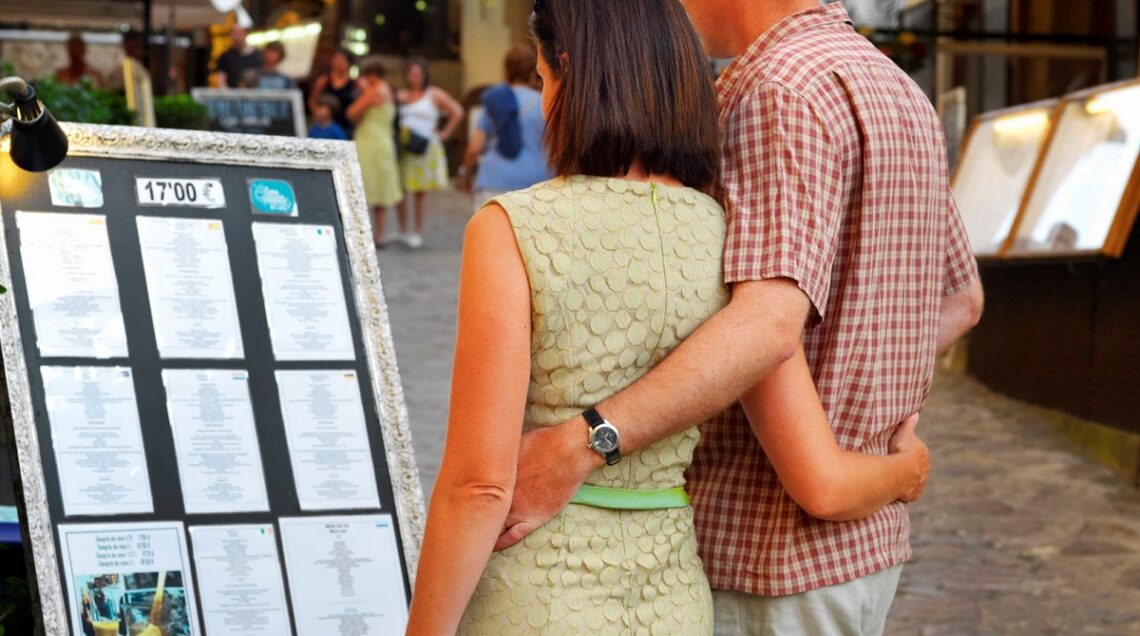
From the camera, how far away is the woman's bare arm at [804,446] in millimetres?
2102

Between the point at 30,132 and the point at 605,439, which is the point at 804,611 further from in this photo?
the point at 30,132

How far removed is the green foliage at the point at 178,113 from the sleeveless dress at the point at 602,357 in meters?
9.56

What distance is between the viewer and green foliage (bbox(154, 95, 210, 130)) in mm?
11242

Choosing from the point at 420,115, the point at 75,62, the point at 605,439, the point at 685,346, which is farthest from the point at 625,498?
the point at 420,115

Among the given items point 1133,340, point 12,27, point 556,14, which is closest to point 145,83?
point 1133,340

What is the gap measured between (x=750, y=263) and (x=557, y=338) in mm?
283

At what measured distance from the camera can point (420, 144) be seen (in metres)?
15.3

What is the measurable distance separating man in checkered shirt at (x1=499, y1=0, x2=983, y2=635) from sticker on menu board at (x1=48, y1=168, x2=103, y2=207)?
3.93 ft

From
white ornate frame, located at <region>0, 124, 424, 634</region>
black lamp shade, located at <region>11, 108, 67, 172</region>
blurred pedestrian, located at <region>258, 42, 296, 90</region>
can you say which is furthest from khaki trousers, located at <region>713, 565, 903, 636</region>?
blurred pedestrian, located at <region>258, 42, 296, 90</region>

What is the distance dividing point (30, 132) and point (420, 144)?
42.2 ft

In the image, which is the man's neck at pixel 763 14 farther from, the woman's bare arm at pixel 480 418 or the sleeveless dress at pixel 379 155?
the sleeveless dress at pixel 379 155

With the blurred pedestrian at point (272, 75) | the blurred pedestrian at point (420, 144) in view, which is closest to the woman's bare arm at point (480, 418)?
the blurred pedestrian at point (420, 144)

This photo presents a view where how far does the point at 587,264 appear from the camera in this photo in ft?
6.43

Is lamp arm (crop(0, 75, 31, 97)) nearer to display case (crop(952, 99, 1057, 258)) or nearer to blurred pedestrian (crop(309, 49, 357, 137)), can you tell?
display case (crop(952, 99, 1057, 258))
